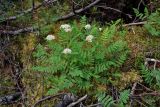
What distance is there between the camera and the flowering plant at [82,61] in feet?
11.6

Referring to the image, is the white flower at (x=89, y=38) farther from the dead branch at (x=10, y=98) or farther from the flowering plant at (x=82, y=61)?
the dead branch at (x=10, y=98)

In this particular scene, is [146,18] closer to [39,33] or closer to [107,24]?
[107,24]

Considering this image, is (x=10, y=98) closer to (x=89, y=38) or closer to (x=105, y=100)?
(x=89, y=38)

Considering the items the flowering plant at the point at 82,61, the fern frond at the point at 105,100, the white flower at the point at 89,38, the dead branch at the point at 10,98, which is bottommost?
the dead branch at the point at 10,98

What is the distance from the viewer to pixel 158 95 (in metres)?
3.47

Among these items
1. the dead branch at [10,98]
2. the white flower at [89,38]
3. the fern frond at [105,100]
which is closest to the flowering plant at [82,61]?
the white flower at [89,38]

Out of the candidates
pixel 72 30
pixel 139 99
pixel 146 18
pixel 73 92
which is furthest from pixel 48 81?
pixel 146 18

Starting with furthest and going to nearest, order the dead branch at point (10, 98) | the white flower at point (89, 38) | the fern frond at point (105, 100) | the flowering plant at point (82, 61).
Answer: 1. the dead branch at point (10, 98)
2. the white flower at point (89, 38)
3. the flowering plant at point (82, 61)
4. the fern frond at point (105, 100)

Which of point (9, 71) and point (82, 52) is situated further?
point (9, 71)

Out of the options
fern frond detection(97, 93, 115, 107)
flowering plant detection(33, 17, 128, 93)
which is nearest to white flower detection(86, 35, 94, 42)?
flowering plant detection(33, 17, 128, 93)

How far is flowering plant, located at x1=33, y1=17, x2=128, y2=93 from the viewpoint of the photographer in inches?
139

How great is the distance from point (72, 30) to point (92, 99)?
2.85 ft

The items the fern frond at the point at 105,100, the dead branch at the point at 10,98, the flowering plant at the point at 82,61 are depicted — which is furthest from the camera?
the dead branch at the point at 10,98

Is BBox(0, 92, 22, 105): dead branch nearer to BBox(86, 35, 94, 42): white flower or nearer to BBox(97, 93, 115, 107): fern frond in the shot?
BBox(86, 35, 94, 42): white flower
